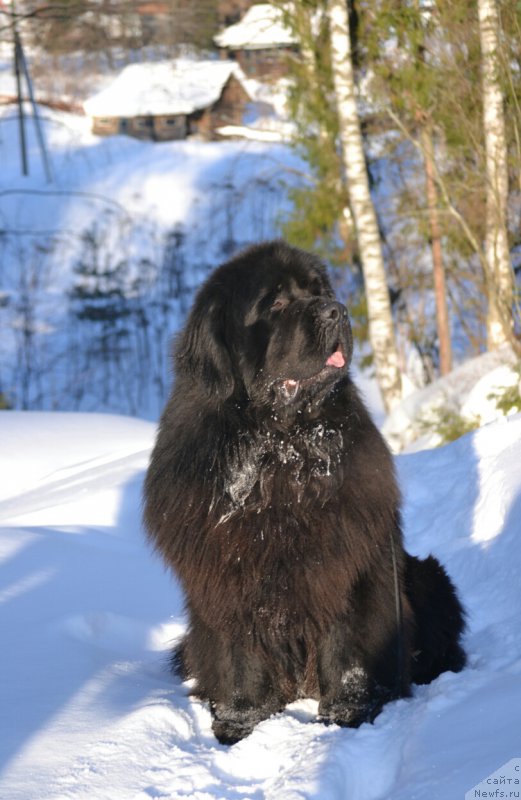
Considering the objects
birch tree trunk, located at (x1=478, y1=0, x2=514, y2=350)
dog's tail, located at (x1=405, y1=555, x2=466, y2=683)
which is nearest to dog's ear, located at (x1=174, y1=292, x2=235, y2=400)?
dog's tail, located at (x1=405, y1=555, x2=466, y2=683)

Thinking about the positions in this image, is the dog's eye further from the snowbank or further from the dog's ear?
the snowbank

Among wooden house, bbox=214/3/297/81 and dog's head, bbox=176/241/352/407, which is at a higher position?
wooden house, bbox=214/3/297/81

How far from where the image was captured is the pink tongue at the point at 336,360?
117 inches

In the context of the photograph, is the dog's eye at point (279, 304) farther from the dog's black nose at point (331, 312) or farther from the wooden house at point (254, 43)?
the wooden house at point (254, 43)

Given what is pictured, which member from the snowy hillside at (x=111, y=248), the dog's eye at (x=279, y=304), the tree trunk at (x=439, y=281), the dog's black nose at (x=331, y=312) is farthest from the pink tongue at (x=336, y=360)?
the snowy hillside at (x=111, y=248)

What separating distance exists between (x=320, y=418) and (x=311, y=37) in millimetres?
10068

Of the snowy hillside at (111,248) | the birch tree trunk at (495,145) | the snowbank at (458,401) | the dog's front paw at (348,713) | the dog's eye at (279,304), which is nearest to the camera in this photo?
the dog's front paw at (348,713)

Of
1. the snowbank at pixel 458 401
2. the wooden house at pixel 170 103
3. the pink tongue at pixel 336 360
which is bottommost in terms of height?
the snowbank at pixel 458 401

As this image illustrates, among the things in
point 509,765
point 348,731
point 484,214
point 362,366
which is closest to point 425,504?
point 348,731

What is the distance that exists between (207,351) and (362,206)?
8.19 m

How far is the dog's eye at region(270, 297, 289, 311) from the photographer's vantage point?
3133mm

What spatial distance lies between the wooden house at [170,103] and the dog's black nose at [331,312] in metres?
32.5

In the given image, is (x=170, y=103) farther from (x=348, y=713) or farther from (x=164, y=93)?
(x=348, y=713)

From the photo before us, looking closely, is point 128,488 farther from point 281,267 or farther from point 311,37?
point 311,37
